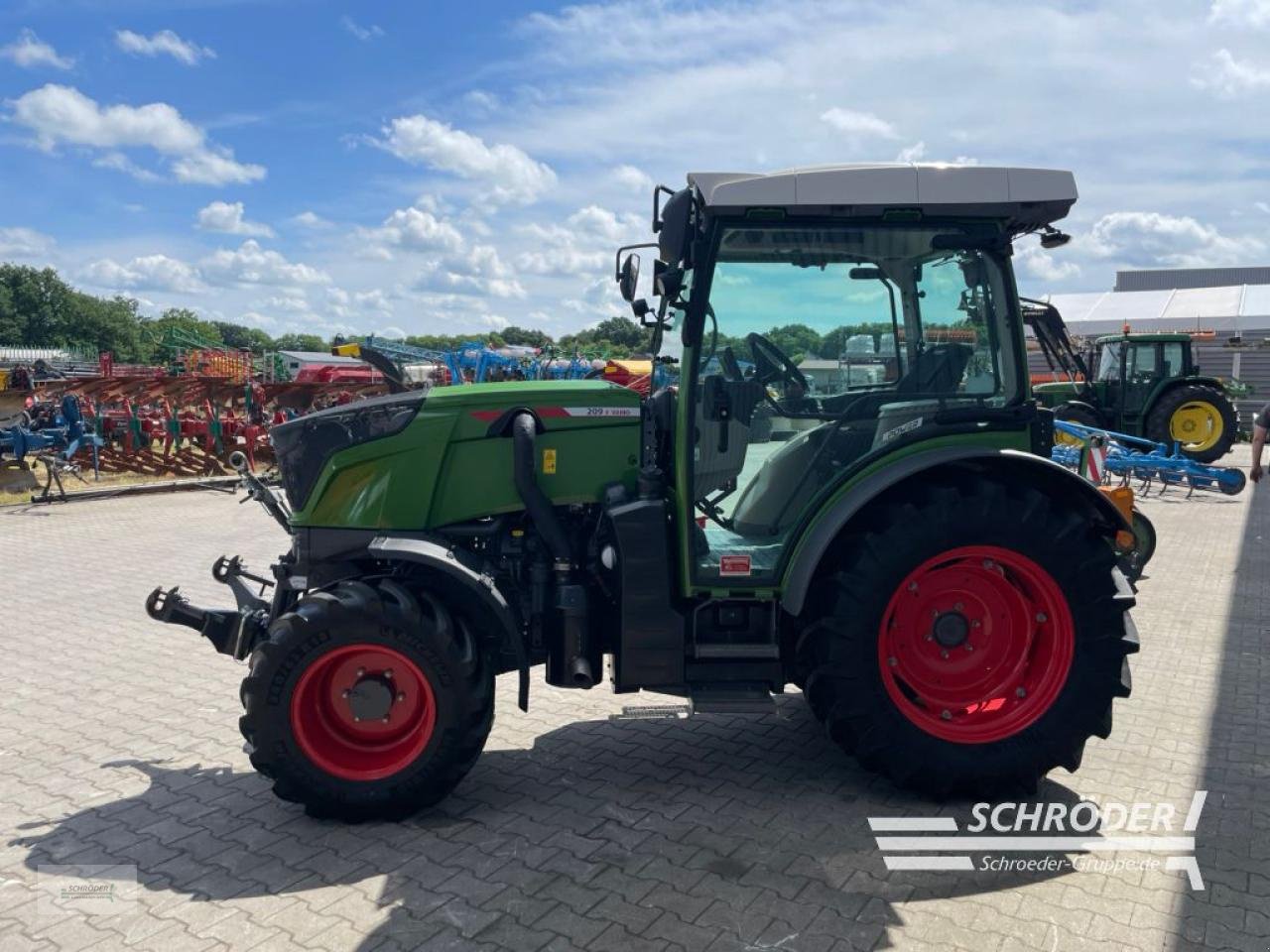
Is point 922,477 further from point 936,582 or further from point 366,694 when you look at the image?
Answer: point 366,694

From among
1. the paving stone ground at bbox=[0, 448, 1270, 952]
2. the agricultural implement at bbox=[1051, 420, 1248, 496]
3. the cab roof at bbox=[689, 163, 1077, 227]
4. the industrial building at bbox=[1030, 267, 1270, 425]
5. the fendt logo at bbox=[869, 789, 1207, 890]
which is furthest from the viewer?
the industrial building at bbox=[1030, 267, 1270, 425]

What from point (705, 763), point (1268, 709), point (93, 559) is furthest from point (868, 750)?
point (93, 559)

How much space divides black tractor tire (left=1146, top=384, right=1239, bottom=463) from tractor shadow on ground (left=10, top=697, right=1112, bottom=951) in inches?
585

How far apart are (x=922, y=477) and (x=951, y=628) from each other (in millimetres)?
640

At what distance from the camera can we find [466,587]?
387 centimetres

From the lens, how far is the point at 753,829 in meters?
3.70

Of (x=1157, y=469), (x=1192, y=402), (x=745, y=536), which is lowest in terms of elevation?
(x=1157, y=469)

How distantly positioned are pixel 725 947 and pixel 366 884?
126 cm

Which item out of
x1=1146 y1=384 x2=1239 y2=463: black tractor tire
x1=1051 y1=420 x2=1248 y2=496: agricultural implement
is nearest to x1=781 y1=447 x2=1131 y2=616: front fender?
x1=1051 y1=420 x2=1248 y2=496: agricultural implement

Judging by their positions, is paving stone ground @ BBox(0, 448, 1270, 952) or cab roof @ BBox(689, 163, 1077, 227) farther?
cab roof @ BBox(689, 163, 1077, 227)

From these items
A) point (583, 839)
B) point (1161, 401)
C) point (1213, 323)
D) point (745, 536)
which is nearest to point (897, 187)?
point (745, 536)

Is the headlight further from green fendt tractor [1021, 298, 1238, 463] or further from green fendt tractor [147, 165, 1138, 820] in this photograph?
green fendt tractor [1021, 298, 1238, 463]

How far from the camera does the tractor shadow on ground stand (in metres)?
3.14

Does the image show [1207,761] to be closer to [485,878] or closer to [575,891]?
[575,891]
